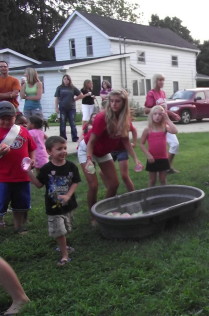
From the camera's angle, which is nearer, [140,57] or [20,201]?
[20,201]

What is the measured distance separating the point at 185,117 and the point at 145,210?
14628 mm

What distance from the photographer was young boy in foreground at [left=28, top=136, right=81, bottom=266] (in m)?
3.96

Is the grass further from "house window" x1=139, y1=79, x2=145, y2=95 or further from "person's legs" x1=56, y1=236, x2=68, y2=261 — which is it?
"house window" x1=139, y1=79, x2=145, y2=95

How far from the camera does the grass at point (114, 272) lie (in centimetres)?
309

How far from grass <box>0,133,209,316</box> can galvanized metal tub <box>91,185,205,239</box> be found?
0.36ft

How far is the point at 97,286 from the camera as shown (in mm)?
3402

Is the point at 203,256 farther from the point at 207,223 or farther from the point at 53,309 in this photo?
the point at 53,309

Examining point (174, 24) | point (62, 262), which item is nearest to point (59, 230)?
point (62, 262)

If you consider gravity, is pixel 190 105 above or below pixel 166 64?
below

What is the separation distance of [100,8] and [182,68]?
2143 cm

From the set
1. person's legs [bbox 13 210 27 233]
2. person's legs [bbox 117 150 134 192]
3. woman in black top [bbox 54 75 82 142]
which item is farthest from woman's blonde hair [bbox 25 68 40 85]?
person's legs [bbox 13 210 27 233]

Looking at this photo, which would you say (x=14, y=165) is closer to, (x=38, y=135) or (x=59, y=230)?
(x=59, y=230)

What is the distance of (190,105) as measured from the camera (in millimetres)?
19734

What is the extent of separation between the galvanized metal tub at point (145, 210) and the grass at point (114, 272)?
0.36 feet
